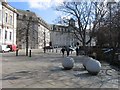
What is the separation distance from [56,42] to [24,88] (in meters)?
135

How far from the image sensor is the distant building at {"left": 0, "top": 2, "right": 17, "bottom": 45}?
6288 cm

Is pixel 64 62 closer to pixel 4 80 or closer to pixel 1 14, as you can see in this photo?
pixel 4 80

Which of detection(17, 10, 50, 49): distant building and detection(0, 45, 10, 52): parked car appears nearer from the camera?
detection(17, 10, 50, 49): distant building

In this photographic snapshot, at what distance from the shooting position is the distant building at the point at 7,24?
206 feet

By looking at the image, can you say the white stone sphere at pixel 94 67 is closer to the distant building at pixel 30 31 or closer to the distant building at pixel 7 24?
the distant building at pixel 30 31

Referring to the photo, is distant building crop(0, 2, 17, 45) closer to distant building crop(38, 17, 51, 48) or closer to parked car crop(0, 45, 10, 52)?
parked car crop(0, 45, 10, 52)

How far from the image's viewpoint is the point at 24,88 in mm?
12438

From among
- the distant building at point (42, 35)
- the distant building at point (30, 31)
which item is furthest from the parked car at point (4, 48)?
the distant building at point (42, 35)

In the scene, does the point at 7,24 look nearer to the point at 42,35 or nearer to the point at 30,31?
the point at 30,31

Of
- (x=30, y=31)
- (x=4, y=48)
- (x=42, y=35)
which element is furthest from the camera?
(x=42, y=35)

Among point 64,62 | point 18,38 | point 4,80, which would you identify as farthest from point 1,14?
point 4,80

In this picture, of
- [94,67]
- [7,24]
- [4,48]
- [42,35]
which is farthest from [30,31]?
[42,35]

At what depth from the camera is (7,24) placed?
67.3 meters

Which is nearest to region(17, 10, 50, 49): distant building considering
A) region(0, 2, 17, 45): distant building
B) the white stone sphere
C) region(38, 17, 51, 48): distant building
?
region(38, 17, 51, 48): distant building
